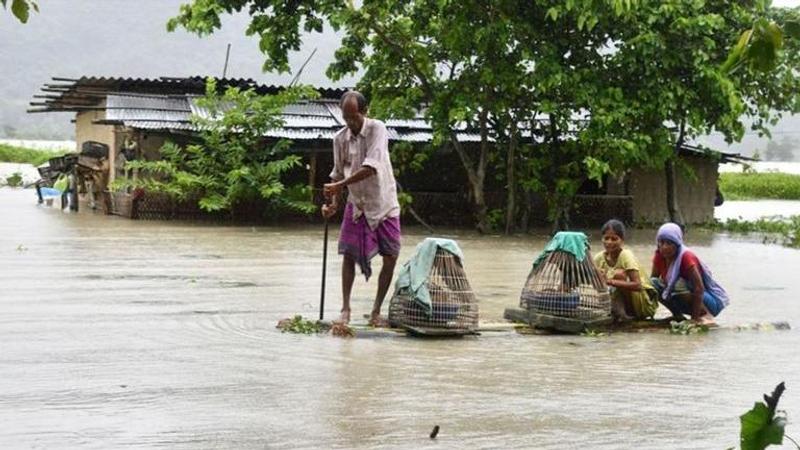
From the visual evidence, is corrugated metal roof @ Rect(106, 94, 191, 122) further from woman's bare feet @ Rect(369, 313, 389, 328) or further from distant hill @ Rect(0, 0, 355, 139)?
distant hill @ Rect(0, 0, 355, 139)

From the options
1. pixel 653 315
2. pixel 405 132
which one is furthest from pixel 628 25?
pixel 653 315

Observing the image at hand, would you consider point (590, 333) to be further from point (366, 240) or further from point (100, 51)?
point (100, 51)

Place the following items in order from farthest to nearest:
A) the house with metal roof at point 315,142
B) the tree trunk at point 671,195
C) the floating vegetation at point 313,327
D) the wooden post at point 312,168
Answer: the tree trunk at point 671,195, the wooden post at point 312,168, the house with metal roof at point 315,142, the floating vegetation at point 313,327

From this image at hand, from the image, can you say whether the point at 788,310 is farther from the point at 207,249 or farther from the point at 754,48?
the point at 754,48

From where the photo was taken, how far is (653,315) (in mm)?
9516

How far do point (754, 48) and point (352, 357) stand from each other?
575cm

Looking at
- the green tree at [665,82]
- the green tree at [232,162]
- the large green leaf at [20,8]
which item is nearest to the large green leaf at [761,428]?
the large green leaf at [20,8]

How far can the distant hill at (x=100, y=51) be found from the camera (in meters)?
87.6

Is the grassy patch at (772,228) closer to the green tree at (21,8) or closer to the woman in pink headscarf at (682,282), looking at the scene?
the woman in pink headscarf at (682,282)

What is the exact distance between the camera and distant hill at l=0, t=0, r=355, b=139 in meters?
87.6

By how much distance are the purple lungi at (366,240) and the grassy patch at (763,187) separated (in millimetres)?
35828

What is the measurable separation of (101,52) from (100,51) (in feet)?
1.01

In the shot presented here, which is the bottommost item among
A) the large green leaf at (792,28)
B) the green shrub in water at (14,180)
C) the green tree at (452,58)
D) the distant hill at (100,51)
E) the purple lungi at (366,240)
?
the purple lungi at (366,240)

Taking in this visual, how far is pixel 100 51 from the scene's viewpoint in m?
93.2
